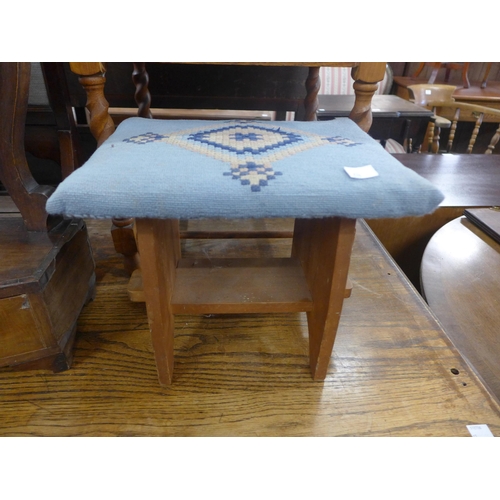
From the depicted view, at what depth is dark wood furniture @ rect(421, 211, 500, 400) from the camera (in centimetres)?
92

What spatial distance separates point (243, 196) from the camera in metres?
0.52

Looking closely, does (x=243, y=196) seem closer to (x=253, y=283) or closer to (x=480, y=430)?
(x=253, y=283)

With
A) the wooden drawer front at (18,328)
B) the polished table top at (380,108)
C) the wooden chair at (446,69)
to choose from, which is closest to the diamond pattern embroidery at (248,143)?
the wooden drawer front at (18,328)

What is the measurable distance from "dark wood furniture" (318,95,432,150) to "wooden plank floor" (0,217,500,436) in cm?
117

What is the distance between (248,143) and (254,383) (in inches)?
20.9

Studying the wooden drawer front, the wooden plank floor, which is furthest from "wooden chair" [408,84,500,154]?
the wooden drawer front

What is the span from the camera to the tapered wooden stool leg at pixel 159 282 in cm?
62

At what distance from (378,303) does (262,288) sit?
41 centimetres

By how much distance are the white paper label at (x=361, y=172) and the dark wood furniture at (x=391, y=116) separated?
1.38 meters

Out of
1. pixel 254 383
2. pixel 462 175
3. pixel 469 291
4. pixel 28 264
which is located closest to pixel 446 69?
pixel 462 175

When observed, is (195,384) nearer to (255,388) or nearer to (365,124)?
(255,388)

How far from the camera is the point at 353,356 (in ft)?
3.00

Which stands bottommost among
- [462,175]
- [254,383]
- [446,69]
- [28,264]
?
[254,383]

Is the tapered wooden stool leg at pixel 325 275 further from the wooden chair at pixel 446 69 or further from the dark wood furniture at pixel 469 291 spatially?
the wooden chair at pixel 446 69
